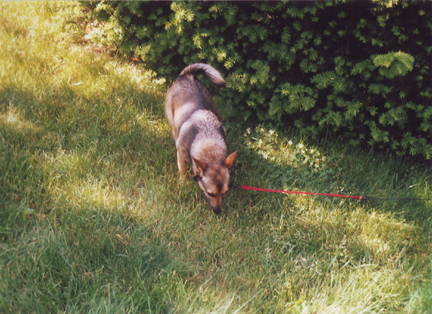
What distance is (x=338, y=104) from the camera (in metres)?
4.31

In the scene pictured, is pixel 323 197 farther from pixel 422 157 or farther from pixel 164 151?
pixel 164 151

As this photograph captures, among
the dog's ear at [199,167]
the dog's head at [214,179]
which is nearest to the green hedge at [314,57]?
the dog's head at [214,179]

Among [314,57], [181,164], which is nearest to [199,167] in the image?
[181,164]

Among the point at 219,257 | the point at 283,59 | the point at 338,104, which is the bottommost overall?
the point at 219,257

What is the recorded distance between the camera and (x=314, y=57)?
4.39 m

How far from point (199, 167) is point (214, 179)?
0.69ft

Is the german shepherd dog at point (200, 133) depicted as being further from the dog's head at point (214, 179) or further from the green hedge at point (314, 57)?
the green hedge at point (314, 57)

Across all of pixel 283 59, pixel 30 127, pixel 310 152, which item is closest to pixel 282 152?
pixel 310 152

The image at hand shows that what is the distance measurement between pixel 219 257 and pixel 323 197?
1513 millimetres

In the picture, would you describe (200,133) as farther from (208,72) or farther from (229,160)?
(208,72)

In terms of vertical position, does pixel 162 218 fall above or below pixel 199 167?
below

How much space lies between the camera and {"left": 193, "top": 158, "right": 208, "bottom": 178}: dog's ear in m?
3.52

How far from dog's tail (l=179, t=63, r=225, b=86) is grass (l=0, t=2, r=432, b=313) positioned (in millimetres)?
752

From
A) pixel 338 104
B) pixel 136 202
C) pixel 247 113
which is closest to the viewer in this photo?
pixel 136 202
